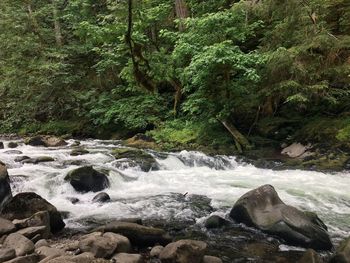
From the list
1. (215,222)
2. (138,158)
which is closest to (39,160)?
(138,158)

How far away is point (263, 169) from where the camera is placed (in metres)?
11.1

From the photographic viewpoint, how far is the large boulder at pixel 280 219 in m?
5.82

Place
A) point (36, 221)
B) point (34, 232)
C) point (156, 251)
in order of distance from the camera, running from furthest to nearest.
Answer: point (36, 221) → point (34, 232) → point (156, 251)

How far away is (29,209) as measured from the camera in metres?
6.60

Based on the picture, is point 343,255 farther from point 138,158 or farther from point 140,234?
point 138,158

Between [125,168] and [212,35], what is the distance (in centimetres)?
575

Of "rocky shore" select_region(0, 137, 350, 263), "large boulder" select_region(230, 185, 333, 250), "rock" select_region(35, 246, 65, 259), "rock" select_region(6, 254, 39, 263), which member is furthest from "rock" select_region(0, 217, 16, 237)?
"large boulder" select_region(230, 185, 333, 250)

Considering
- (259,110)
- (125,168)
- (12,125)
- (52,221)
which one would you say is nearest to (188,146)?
(259,110)

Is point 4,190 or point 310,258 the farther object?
point 4,190

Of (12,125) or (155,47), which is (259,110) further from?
(12,125)

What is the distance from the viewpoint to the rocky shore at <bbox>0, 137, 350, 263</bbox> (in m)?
5.14

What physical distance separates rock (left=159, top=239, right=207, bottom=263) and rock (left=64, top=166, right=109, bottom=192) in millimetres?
3812

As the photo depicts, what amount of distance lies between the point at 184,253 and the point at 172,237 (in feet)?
3.68

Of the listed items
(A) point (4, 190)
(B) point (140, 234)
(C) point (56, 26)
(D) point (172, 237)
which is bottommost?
(D) point (172, 237)
